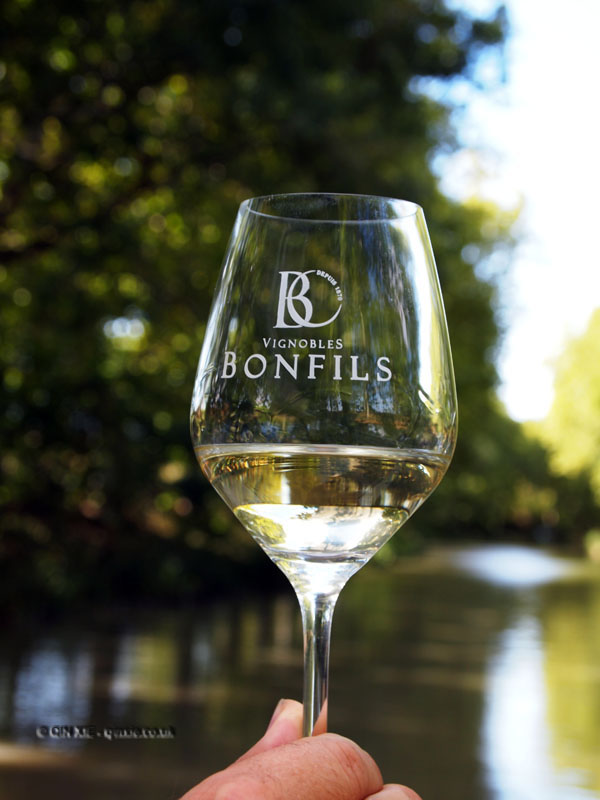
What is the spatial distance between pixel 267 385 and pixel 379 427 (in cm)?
9

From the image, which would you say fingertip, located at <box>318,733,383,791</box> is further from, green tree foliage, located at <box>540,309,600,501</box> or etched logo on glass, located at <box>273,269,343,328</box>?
green tree foliage, located at <box>540,309,600,501</box>

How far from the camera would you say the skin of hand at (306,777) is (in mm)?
564

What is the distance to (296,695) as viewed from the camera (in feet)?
20.7

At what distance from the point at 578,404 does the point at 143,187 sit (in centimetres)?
2266

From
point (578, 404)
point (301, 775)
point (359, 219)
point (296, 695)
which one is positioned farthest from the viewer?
point (578, 404)

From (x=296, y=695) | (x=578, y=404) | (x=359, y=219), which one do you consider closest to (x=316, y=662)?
(x=359, y=219)

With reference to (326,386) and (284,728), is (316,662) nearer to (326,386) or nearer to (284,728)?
(284,728)

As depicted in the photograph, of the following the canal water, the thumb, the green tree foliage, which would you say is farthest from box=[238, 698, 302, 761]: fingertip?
the green tree foliage

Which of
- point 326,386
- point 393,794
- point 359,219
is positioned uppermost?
point 359,219

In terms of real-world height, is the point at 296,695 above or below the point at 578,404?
below

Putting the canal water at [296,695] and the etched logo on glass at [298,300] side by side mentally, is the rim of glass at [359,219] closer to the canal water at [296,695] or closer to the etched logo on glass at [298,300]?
the etched logo on glass at [298,300]

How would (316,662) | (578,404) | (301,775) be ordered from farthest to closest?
1. (578,404)
2. (316,662)
3. (301,775)

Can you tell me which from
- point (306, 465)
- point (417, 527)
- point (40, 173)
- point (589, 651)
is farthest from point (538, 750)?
point (417, 527)

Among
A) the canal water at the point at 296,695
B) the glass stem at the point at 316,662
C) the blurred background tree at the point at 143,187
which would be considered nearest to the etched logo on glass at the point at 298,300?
the glass stem at the point at 316,662
